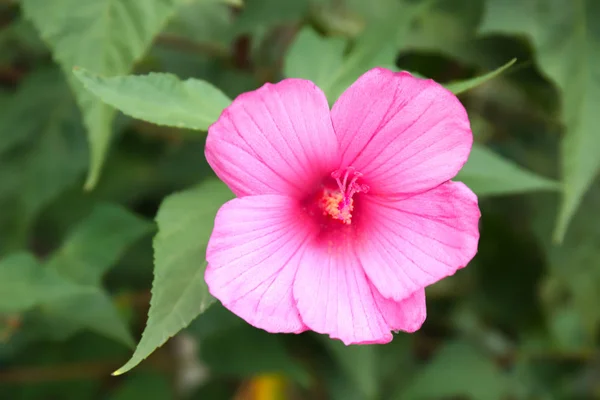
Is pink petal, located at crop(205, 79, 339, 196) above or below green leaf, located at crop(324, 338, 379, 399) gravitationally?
above

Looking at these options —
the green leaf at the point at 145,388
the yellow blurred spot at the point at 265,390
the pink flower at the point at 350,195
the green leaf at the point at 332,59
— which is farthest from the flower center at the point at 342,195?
the yellow blurred spot at the point at 265,390

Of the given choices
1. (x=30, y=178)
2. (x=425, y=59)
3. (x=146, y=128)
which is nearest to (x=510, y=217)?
A: (x=425, y=59)

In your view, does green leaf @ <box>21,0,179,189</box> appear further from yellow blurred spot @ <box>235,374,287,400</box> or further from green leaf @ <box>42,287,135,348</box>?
yellow blurred spot @ <box>235,374,287,400</box>

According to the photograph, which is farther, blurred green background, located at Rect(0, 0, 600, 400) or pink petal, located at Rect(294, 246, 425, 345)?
blurred green background, located at Rect(0, 0, 600, 400)

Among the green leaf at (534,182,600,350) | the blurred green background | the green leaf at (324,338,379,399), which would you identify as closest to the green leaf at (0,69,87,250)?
the blurred green background

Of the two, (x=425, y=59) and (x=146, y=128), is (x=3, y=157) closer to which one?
(x=146, y=128)

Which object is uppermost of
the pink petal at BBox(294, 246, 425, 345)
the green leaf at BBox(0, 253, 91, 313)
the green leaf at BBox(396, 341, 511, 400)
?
the pink petal at BBox(294, 246, 425, 345)

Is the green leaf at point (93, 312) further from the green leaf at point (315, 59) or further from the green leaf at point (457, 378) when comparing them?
the green leaf at point (457, 378)

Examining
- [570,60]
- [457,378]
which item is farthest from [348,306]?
[457,378]

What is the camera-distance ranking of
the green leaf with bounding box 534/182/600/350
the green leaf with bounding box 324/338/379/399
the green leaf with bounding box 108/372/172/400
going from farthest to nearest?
the green leaf with bounding box 108/372/172/400, the green leaf with bounding box 534/182/600/350, the green leaf with bounding box 324/338/379/399

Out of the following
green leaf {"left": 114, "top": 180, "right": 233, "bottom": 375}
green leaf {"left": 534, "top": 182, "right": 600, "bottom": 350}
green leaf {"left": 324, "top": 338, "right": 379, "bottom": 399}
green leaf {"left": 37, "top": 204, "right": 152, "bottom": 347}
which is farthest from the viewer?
green leaf {"left": 534, "top": 182, "right": 600, "bottom": 350}
